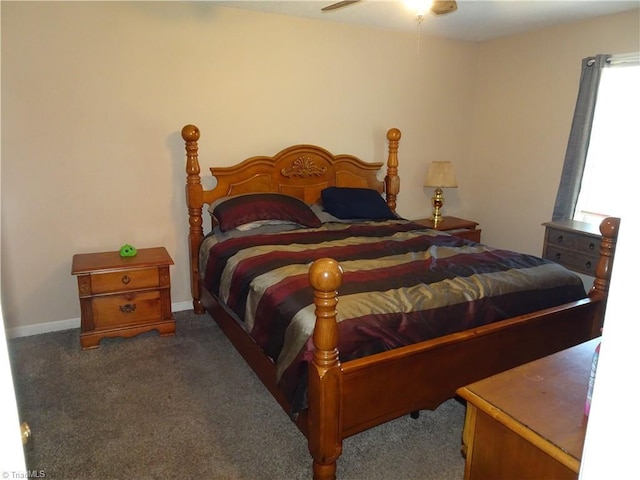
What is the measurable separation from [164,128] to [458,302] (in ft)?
7.64

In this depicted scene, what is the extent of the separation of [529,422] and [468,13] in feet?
10.6

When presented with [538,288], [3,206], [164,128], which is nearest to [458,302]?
[538,288]

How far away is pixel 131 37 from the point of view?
300cm

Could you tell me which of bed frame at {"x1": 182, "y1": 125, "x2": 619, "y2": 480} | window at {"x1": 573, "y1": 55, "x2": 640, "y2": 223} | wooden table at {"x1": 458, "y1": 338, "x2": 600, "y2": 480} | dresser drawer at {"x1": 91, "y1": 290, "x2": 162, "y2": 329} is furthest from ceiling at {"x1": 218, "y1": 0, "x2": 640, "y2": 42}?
wooden table at {"x1": 458, "y1": 338, "x2": 600, "y2": 480}

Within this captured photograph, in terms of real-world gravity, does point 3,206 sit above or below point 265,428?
above

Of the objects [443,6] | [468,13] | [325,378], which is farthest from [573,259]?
[325,378]

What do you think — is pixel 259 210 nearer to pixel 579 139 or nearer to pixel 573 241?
pixel 573 241

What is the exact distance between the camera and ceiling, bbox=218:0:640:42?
10.2 feet

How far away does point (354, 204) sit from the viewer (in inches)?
139

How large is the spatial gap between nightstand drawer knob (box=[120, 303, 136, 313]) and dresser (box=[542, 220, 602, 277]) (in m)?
3.00

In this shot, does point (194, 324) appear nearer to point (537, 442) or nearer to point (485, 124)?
point (537, 442)

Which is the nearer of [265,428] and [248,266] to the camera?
[265,428]

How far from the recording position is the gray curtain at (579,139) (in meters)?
3.34

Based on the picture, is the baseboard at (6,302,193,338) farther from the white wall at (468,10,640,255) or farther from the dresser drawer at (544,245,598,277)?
the white wall at (468,10,640,255)
